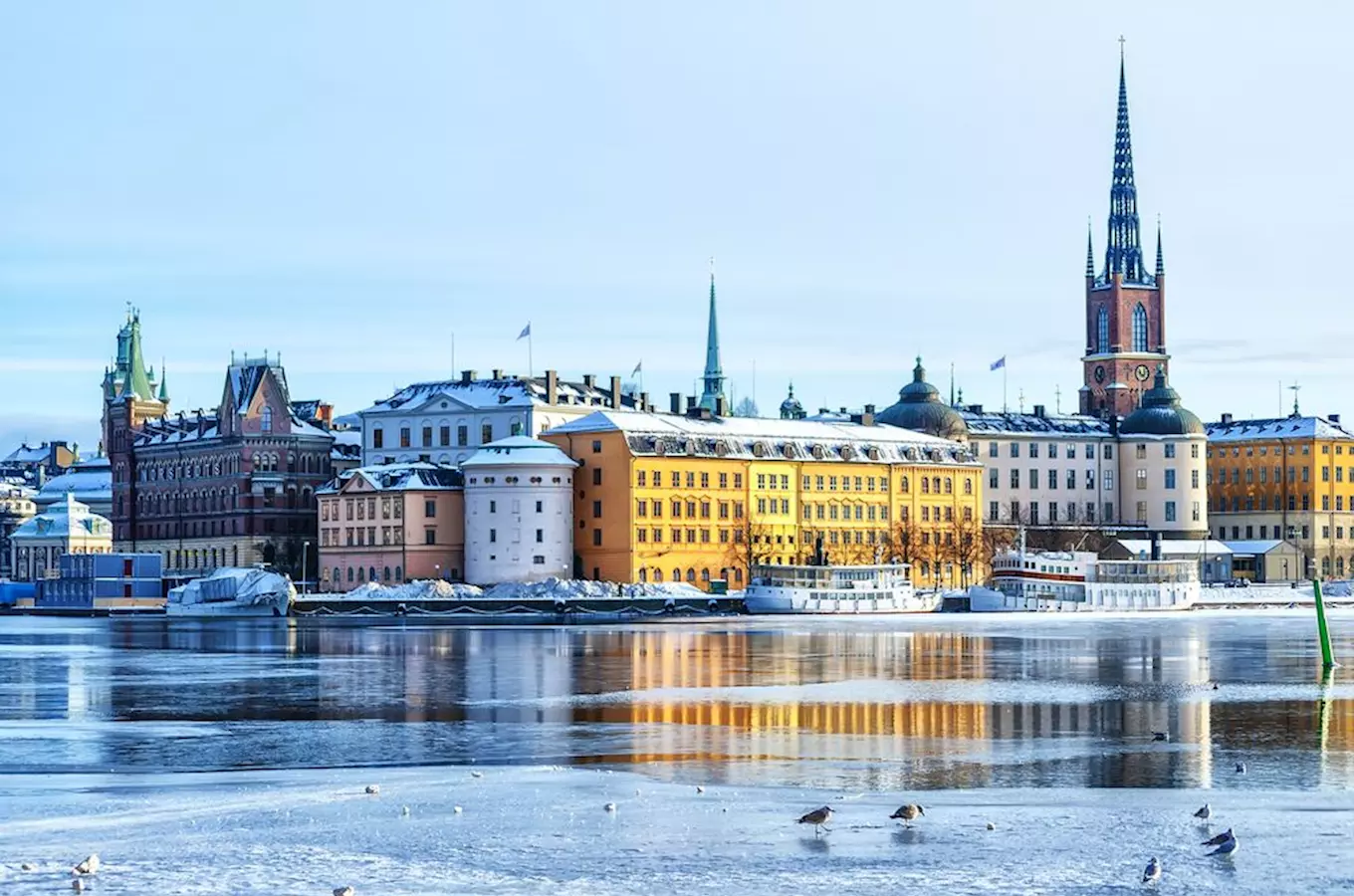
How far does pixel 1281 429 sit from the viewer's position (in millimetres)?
182000

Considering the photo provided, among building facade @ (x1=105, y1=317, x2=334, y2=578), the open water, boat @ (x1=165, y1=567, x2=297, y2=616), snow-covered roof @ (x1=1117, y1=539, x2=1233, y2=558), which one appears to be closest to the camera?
the open water

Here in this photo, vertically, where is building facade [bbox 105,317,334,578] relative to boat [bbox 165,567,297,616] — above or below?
above

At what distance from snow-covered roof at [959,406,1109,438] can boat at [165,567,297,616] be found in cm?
5678

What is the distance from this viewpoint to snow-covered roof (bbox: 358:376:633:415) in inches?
5891

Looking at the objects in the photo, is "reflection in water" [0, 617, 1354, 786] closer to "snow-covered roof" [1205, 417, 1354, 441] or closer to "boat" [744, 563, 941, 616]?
"boat" [744, 563, 941, 616]

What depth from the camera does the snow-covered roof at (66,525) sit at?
187m

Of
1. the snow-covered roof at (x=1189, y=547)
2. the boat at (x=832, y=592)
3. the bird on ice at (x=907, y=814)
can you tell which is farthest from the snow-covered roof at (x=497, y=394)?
the bird on ice at (x=907, y=814)

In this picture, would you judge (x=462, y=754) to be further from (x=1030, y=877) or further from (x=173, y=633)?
(x=173, y=633)

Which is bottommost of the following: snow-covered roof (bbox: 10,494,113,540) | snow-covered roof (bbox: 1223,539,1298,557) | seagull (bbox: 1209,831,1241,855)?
seagull (bbox: 1209,831,1241,855)

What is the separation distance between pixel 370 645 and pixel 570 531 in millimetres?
53924

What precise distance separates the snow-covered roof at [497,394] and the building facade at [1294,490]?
5255cm

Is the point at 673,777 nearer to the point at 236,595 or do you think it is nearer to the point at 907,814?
the point at 907,814

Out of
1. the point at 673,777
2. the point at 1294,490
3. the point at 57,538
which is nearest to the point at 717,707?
the point at 673,777

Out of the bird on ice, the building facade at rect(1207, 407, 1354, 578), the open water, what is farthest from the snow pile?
the bird on ice
